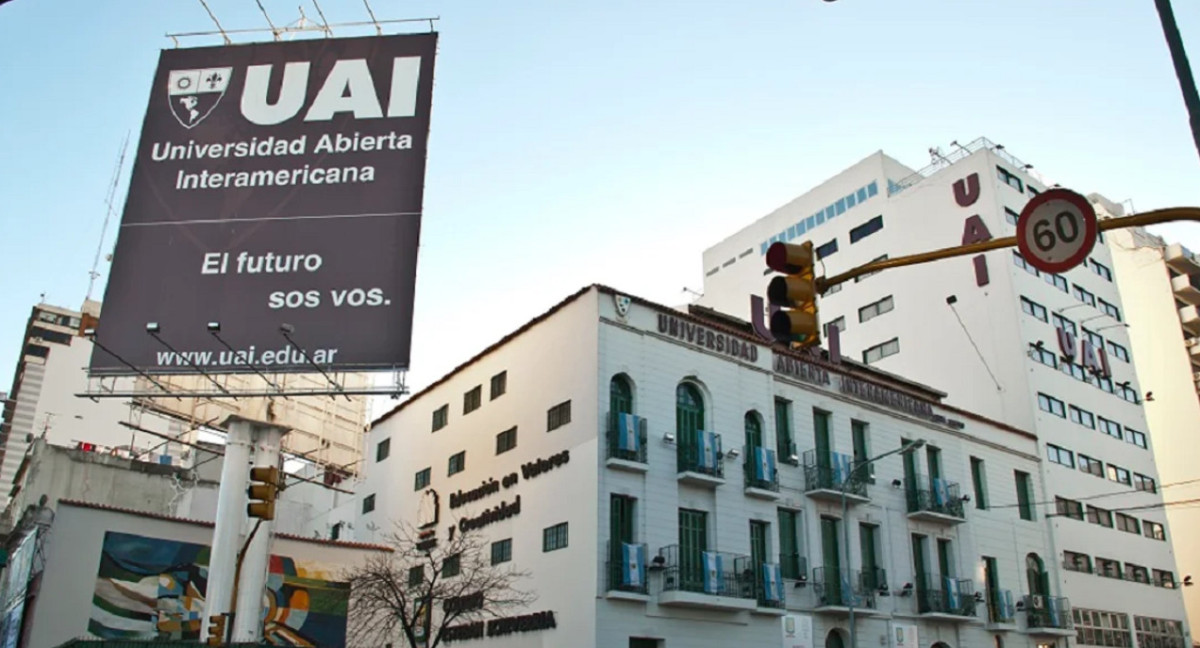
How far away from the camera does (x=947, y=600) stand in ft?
131

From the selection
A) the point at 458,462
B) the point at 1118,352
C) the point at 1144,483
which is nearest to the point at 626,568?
the point at 458,462

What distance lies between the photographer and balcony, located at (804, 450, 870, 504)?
3756 centimetres

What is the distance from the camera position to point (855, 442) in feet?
135

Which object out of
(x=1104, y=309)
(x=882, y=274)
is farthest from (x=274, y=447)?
(x=1104, y=309)

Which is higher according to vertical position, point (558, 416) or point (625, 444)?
point (558, 416)

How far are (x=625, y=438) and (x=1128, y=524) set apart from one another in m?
35.8

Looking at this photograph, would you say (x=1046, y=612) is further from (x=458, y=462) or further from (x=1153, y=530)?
(x=458, y=462)

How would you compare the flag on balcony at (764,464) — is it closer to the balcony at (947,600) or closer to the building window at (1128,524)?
the balcony at (947,600)

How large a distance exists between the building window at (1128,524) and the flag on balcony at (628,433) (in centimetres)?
3380

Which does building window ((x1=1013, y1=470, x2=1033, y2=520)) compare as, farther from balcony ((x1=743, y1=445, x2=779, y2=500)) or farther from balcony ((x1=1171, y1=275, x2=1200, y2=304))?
balcony ((x1=1171, y1=275, x2=1200, y2=304))

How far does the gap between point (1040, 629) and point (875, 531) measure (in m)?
10.5

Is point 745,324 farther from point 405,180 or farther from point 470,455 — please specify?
point 405,180

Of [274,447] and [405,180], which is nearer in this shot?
[405,180]

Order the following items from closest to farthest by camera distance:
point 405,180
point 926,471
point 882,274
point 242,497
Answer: point 405,180
point 242,497
point 926,471
point 882,274
